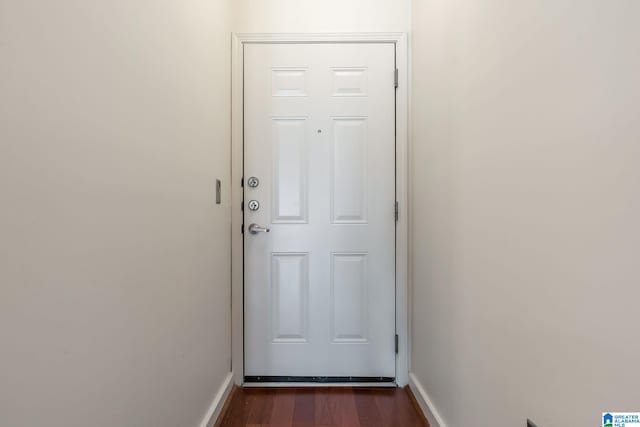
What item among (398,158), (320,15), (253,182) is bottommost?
(253,182)

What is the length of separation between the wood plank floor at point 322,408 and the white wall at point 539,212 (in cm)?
30

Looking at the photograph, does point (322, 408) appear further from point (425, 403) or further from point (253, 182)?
point (253, 182)

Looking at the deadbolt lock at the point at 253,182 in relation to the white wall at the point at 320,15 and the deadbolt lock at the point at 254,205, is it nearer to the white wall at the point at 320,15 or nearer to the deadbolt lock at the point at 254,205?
the deadbolt lock at the point at 254,205

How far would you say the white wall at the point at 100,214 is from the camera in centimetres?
53

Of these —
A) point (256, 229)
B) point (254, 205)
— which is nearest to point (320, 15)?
point (254, 205)

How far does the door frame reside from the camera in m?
1.81

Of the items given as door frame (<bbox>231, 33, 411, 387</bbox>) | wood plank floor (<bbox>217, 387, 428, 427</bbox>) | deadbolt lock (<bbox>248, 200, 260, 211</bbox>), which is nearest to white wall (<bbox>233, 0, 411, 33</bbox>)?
door frame (<bbox>231, 33, 411, 387</bbox>)

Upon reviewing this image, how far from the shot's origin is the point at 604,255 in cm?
61

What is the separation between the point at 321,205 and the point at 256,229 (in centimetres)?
41

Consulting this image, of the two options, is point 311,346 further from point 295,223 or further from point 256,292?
point 295,223

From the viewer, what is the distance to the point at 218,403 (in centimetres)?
150

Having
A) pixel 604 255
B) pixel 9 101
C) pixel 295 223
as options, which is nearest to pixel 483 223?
pixel 604 255

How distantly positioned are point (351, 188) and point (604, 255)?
Answer: 130 centimetres

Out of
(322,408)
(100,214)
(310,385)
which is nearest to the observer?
(100,214)
